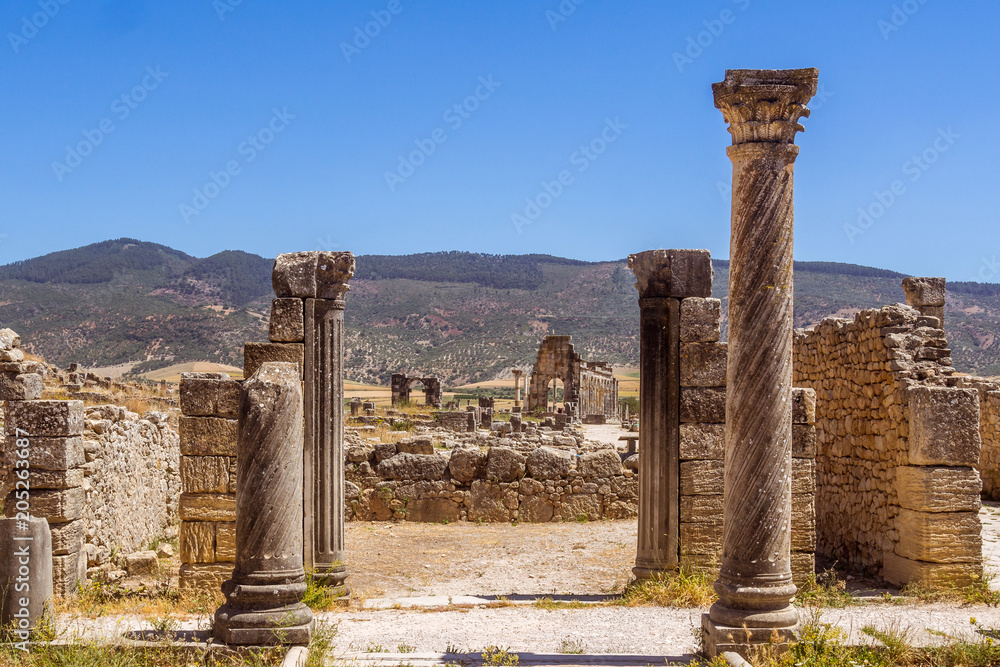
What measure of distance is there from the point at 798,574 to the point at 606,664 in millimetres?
3289

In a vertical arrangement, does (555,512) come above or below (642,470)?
below

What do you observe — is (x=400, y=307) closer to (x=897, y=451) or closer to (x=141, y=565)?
(x=141, y=565)

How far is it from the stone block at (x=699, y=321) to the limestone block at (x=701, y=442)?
2.84ft

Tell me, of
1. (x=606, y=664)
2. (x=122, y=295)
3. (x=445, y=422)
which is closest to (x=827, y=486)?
(x=606, y=664)

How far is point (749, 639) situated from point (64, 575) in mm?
6813

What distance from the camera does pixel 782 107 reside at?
6.02m

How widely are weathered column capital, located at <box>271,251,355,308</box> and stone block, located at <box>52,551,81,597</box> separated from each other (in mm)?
→ 3603

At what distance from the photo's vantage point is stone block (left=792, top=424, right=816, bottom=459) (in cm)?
845

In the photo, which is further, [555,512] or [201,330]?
[201,330]

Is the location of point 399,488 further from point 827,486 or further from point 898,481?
point 898,481

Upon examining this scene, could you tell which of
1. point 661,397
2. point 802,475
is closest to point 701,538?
point 802,475

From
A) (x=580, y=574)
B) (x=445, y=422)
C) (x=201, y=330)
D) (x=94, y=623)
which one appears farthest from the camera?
(x=201, y=330)

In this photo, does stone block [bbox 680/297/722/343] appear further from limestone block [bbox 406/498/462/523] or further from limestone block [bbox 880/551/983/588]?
limestone block [bbox 406/498/462/523]

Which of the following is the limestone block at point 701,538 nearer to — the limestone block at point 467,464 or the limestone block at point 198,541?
the limestone block at point 198,541
